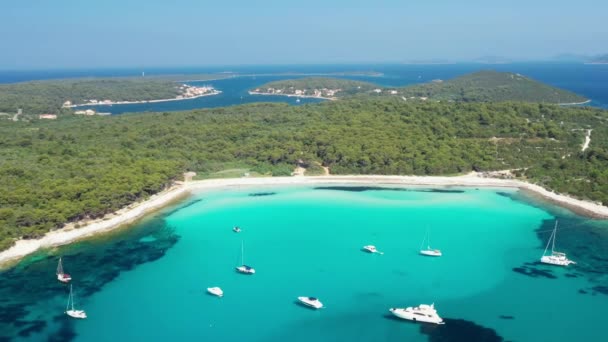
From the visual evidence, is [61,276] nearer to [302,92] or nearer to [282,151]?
[282,151]

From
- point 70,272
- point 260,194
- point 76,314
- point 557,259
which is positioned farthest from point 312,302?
point 260,194

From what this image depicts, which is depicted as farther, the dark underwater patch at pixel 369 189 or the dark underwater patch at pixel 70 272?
the dark underwater patch at pixel 369 189

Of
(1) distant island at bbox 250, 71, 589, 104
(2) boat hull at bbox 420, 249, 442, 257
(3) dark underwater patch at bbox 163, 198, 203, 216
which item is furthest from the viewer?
(1) distant island at bbox 250, 71, 589, 104

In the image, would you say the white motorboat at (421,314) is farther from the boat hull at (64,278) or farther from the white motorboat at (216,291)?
the boat hull at (64,278)

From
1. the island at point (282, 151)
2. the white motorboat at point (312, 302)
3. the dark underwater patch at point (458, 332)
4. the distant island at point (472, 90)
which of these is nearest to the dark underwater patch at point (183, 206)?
the island at point (282, 151)

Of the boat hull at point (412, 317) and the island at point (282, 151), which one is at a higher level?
the island at point (282, 151)

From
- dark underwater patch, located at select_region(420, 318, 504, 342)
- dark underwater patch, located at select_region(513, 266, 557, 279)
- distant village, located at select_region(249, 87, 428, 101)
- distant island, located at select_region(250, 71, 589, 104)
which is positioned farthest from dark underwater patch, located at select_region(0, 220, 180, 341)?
distant village, located at select_region(249, 87, 428, 101)

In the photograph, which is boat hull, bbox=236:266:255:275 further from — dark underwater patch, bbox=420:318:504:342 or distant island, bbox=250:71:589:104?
distant island, bbox=250:71:589:104
